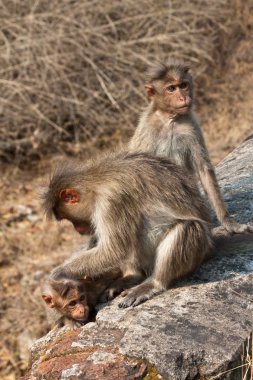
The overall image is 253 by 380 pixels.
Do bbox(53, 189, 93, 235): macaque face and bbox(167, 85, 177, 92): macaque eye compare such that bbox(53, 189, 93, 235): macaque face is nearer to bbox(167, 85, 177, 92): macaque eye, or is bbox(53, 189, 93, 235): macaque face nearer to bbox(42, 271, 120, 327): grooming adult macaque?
bbox(42, 271, 120, 327): grooming adult macaque

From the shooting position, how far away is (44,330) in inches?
376

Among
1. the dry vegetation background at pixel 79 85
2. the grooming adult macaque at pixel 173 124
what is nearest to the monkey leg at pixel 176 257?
the grooming adult macaque at pixel 173 124

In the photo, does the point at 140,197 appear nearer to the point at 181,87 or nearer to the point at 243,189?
the point at 243,189

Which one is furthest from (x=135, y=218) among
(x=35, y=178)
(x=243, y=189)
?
(x=35, y=178)

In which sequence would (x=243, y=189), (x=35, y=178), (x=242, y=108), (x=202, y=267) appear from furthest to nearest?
(x=242, y=108)
(x=35, y=178)
(x=243, y=189)
(x=202, y=267)

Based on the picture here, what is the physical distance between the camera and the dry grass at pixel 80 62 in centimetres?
1194

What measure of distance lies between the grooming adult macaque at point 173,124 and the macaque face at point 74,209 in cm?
128

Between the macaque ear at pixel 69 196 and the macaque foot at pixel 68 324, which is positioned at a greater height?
the macaque ear at pixel 69 196

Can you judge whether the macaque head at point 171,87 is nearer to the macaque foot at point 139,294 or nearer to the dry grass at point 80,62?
the macaque foot at point 139,294

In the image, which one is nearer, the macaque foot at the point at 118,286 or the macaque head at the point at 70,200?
the macaque foot at the point at 118,286

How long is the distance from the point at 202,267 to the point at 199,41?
8799 mm

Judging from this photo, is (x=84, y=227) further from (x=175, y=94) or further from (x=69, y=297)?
(x=175, y=94)

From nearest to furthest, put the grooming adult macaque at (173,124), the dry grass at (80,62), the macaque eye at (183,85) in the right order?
the grooming adult macaque at (173,124)
the macaque eye at (183,85)
the dry grass at (80,62)

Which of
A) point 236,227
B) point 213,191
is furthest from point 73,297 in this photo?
A: point 213,191
